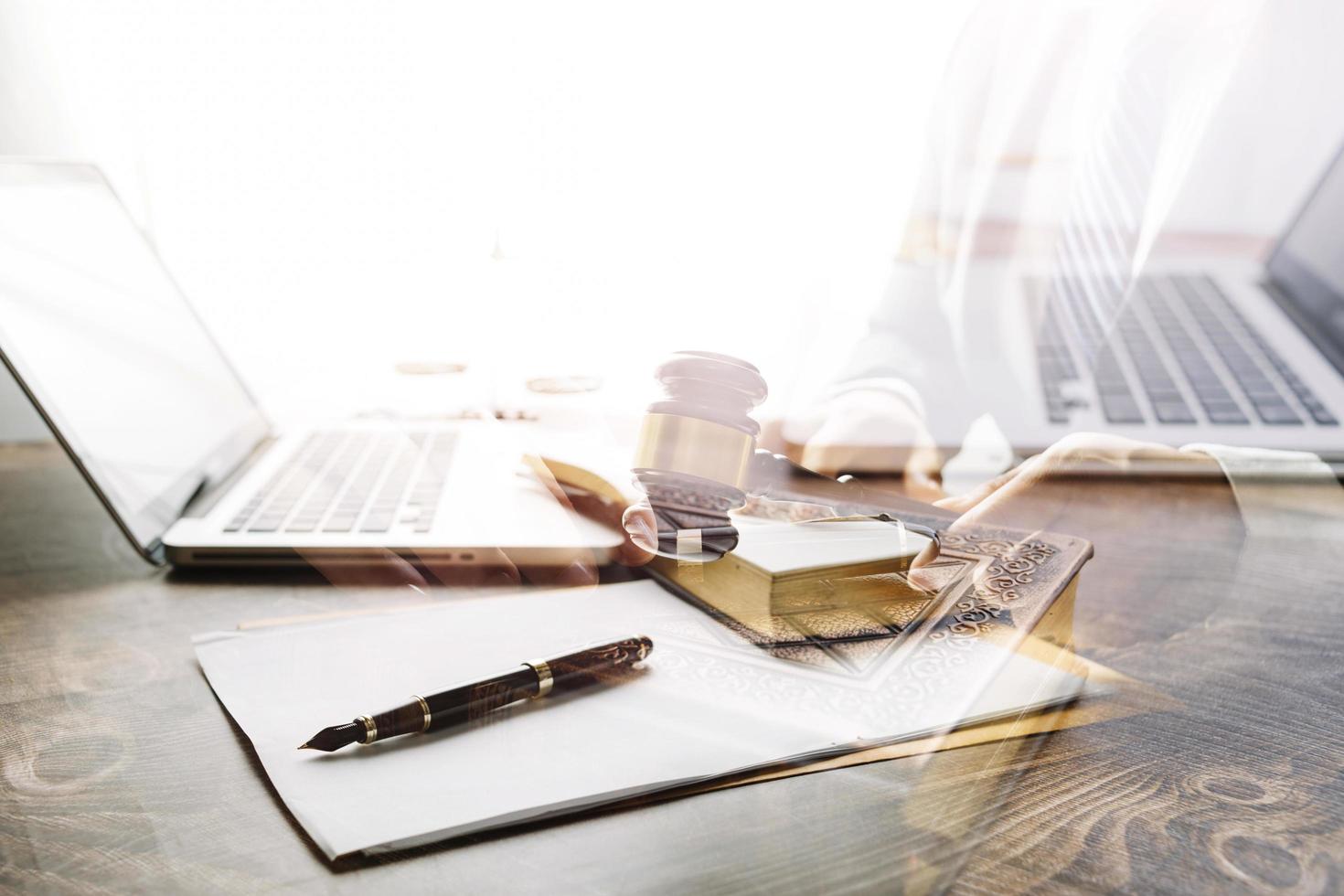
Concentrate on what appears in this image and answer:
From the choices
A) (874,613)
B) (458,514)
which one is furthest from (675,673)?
(458,514)

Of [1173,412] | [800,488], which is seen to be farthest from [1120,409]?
[800,488]

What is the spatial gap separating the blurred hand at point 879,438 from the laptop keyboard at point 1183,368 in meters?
0.09

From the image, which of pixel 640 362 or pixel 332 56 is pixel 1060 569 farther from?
pixel 332 56

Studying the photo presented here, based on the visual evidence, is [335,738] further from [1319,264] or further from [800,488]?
[1319,264]

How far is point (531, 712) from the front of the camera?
9.7 inches

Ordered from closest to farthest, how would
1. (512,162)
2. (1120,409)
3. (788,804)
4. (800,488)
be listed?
1. (788,804)
2. (800,488)
3. (1120,409)
4. (512,162)

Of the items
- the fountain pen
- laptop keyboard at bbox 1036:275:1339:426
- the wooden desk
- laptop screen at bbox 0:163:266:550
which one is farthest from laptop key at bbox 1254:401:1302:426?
laptop screen at bbox 0:163:266:550

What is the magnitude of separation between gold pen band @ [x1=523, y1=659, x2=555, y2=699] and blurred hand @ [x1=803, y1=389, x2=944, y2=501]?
31cm

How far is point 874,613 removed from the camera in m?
0.27

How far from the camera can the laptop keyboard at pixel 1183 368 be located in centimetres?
45

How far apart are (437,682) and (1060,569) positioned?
224 mm

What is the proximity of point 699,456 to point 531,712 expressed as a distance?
0.11 meters

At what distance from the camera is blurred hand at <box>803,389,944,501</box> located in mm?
547

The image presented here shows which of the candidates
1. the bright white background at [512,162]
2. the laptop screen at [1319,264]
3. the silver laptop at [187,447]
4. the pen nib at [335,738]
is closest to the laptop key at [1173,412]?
the laptop screen at [1319,264]
